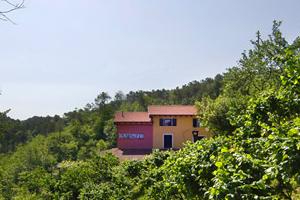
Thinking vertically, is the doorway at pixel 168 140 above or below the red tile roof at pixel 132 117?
below

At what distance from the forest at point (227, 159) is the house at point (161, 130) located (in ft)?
18.1

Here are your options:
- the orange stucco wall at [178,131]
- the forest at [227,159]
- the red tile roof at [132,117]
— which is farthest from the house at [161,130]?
the forest at [227,159]

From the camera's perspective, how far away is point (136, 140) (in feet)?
137

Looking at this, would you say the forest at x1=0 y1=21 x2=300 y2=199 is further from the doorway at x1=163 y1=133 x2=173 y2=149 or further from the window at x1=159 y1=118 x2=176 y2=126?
the doorway at x1=163 y1=133 x2=173 y2=149

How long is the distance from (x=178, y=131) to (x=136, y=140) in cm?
453

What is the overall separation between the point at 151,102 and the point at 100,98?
11.9m

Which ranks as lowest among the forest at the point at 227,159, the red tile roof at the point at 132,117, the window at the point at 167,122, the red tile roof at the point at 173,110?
the forest at the point at 227,159

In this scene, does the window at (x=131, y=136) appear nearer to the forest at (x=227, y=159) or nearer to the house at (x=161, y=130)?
the house at (x=161, y=130)

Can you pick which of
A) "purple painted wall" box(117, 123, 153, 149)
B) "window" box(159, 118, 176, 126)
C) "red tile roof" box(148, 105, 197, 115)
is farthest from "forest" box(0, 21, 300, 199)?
"purple painted wall" box(117, 123, 153, 149)

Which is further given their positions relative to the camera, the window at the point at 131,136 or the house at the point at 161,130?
the window at the point at 131,136

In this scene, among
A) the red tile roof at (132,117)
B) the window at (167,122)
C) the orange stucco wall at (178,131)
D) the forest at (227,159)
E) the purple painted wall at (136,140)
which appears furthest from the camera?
the red tile roof at (132,117)

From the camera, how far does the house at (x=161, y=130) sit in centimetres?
4138

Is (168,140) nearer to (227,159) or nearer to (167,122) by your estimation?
(167,122)

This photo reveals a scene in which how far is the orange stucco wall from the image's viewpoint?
1625 inches
